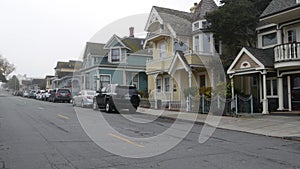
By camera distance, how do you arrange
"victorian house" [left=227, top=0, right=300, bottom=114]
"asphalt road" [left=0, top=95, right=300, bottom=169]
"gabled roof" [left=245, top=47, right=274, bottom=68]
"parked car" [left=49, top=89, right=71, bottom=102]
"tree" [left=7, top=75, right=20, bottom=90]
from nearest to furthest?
"asphalt road" [left=0, top=95, right=300, bottom=169]
"victorian house" [left=227, top=0, right=300, bottom=114]
"gabled roof" [left=245, top=47, right=274, bottom=68]
"parked car" [left=49, top=89, right=71, bottom=102]
"tree" [left=7, top=75, right=20, bottom=90]

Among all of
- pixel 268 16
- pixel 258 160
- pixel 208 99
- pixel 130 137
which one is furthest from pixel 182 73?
pixel 258 160

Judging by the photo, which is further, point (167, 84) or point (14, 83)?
point (14, 83)

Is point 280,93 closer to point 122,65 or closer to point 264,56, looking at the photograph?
point 264,56

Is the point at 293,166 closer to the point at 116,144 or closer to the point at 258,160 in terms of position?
the point at 258,160

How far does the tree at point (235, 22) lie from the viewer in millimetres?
20969

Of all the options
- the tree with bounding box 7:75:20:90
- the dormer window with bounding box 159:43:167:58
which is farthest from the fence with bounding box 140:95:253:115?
the tree with bounding box 7:75:20:90

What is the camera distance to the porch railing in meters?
17.2

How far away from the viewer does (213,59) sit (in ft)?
80.3

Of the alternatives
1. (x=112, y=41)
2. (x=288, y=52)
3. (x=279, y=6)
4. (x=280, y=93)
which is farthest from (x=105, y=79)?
(x=288, y=52)

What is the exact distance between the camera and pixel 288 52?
57.3 ft

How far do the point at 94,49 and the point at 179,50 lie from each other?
22.2 m

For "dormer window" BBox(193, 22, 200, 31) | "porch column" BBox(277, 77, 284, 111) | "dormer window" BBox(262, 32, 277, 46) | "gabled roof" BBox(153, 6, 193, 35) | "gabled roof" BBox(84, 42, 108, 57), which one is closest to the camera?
"porch column" BBox(277, 77, 284, 111)

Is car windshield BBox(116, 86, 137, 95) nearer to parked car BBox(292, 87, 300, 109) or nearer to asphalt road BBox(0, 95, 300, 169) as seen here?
asphalt road BBox(0, 95, 300, 169)

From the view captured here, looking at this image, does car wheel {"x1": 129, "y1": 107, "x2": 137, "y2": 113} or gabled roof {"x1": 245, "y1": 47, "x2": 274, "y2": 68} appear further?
car wheel {"x1": 129, "y1": 107, "x2": 137, "y2": 113}
